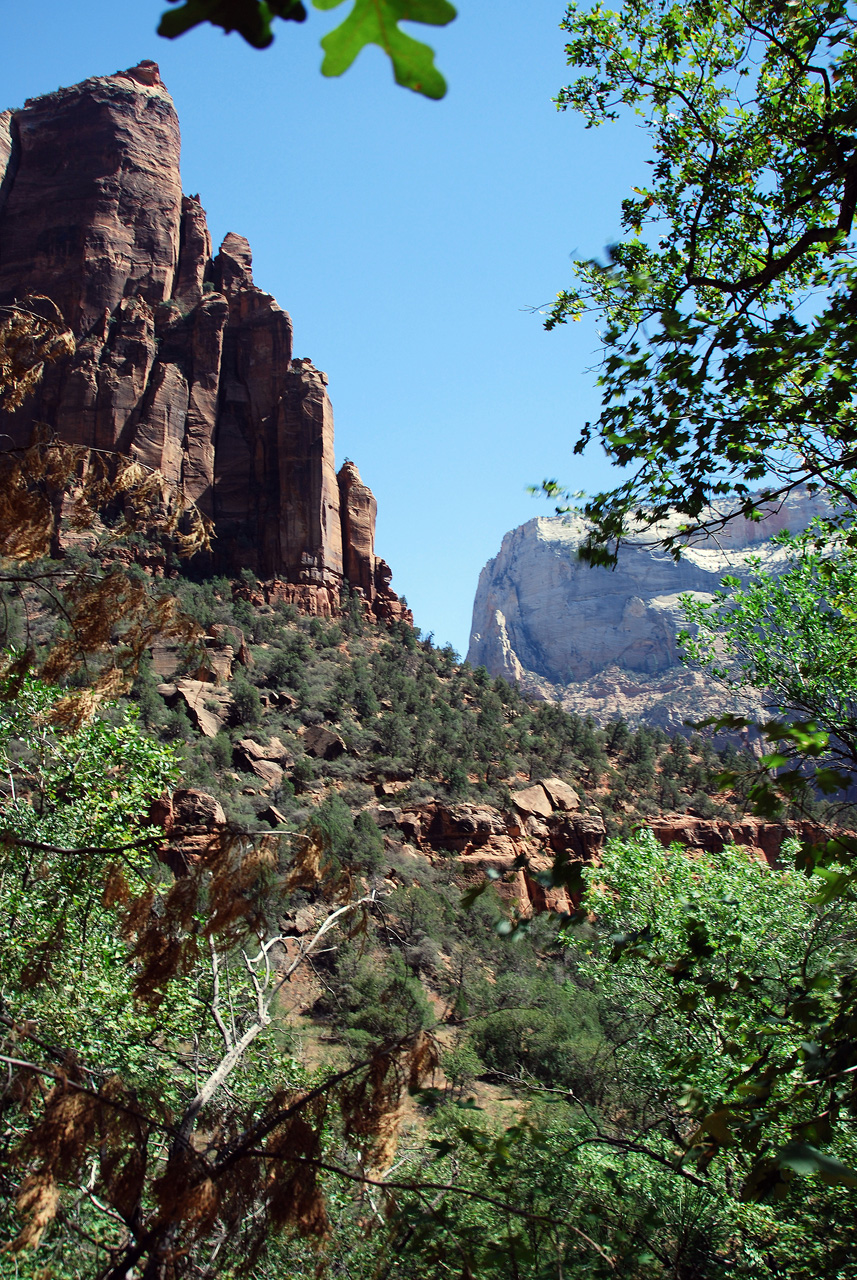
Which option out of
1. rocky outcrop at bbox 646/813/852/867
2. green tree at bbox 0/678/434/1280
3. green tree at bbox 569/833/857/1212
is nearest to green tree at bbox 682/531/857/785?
green tree at bbox 569/833/857/1212

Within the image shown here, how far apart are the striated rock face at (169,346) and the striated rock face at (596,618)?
221ft

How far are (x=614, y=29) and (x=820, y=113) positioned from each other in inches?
62.8

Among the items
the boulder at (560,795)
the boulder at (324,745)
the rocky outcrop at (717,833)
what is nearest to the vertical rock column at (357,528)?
the boulder at (324,745)

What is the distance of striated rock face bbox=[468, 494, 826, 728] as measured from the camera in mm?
111312

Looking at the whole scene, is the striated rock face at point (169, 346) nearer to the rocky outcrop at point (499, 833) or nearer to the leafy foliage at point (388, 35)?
the rocky outcrop at point (499, 833)

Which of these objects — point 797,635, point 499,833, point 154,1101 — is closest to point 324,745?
point 499,833

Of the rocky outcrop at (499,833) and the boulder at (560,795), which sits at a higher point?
the boulder at (560,795)

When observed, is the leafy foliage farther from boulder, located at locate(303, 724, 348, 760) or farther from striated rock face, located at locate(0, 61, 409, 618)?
striated rock face, located at locate(0, 61, 409, 618)

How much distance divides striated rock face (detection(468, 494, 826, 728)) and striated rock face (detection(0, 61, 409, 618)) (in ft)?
221

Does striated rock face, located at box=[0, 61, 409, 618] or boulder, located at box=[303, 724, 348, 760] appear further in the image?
striated rock face, located at box=[0, 61, 409, 618]

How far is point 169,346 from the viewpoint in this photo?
48344 mm

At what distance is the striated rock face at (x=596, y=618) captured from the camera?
365 ft

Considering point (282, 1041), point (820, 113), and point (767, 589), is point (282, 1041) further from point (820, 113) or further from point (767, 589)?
point (820, 113)

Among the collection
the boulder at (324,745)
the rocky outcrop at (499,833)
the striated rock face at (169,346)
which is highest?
the striated rock face at (169,346)
